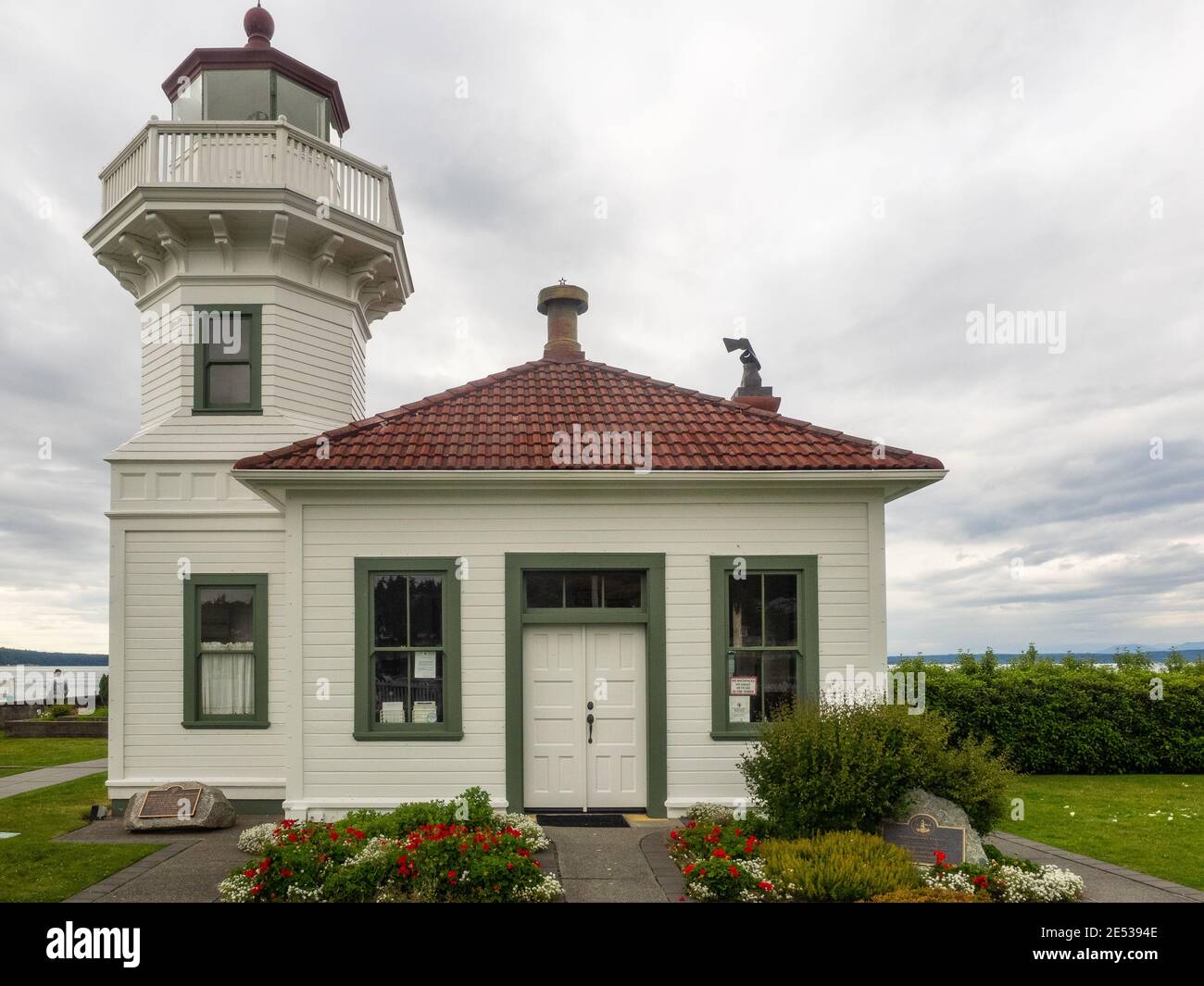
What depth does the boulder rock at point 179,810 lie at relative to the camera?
9570mm

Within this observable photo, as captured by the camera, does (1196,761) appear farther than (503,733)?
Yes

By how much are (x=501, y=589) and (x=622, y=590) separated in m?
1.44

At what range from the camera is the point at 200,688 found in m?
10.9

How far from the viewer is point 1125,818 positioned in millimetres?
10602

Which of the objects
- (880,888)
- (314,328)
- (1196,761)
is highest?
(314,328)

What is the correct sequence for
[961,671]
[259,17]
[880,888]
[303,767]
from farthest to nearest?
[961,671], [259,17], [303,767], [880,888]

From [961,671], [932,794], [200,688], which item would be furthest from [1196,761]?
[200,688]

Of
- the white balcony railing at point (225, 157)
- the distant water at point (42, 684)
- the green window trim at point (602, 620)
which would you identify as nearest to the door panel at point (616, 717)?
the green window trim at point (602, 620)

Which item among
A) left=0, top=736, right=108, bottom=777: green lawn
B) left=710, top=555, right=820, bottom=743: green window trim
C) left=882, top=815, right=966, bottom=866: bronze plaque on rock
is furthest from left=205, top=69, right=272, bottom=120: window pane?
left=882, top=815, right=966, bottom=866: bronze plaque on rock

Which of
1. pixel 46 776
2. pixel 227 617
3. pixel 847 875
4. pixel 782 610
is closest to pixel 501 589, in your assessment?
pixel 782 610

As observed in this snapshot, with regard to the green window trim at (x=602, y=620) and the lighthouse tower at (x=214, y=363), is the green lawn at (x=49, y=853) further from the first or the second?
the green window trim at (x=602, y=620)

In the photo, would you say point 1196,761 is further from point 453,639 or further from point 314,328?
point 314,328

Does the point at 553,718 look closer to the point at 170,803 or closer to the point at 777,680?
the point at 777,680

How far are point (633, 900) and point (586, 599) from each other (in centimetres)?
376
